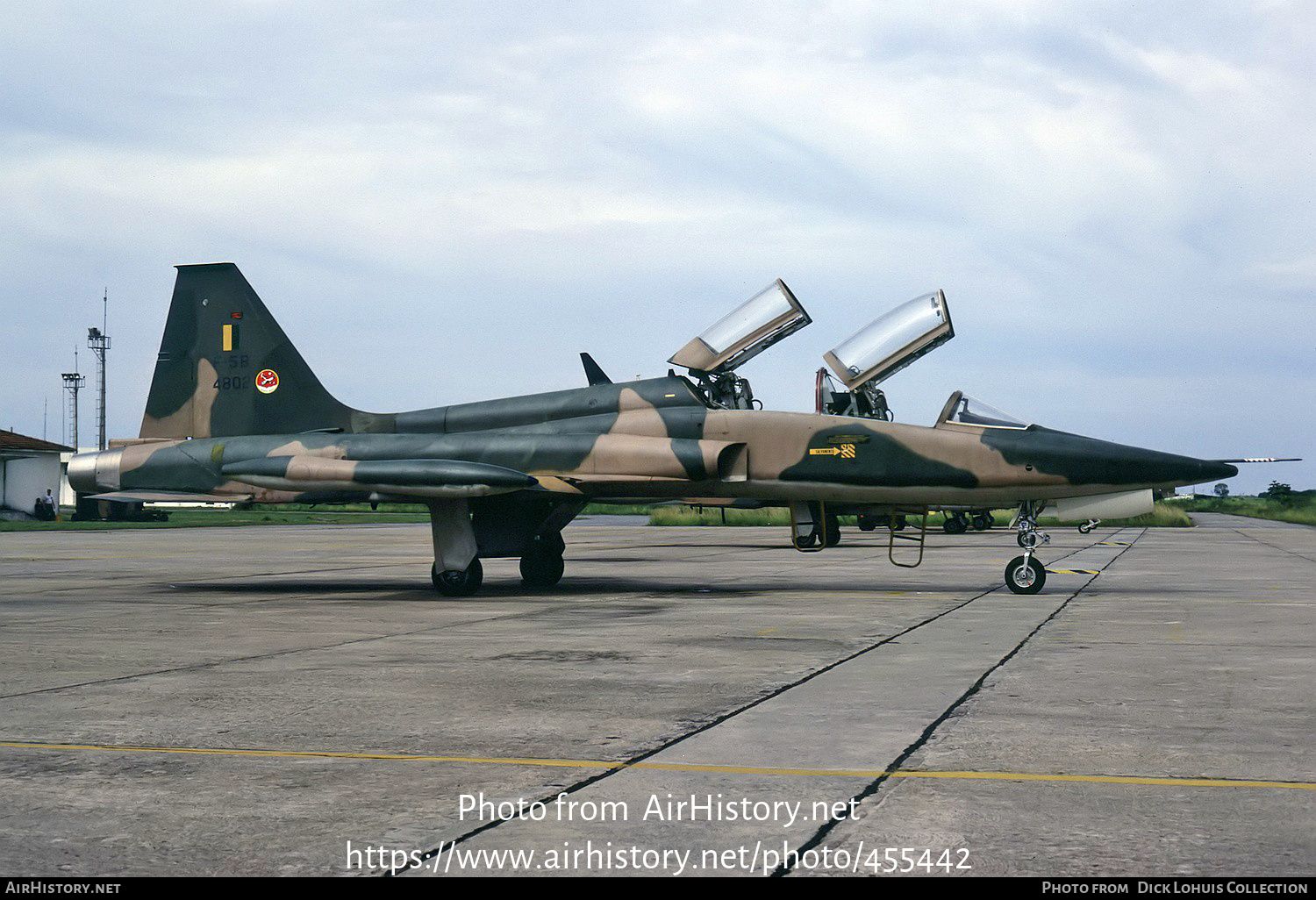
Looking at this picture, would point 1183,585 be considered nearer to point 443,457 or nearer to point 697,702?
point 443,457

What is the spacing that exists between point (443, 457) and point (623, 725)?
10.2m

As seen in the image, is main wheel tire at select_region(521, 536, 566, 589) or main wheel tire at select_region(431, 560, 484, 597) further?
main wheel tire at select_region(521, 536, 566, 589)

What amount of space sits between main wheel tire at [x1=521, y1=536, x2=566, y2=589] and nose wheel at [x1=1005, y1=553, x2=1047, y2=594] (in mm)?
5965

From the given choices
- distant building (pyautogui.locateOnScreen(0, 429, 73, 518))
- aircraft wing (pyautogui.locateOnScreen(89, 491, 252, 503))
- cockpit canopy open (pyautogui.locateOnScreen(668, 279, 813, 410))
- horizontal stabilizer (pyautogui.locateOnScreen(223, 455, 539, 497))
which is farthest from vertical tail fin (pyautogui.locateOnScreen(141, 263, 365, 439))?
distant building (pyautogui.locateOnScreen(0, 429, 73, 518))

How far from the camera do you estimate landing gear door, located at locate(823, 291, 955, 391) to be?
1634 centimetres

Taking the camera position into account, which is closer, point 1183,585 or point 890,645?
point 890,645

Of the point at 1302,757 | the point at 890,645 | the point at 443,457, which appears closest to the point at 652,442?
the point at 443,457

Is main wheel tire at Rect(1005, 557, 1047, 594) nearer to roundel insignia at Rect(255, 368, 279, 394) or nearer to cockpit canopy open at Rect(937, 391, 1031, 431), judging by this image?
cockpit canopy open at Rect(937, 391, 1031, 431)

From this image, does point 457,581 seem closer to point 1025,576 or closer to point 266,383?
point 266,383

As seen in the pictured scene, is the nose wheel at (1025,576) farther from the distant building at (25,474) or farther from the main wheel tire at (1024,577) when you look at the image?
the distant building at (25,474)

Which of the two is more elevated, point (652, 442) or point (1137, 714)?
point (652, 442)

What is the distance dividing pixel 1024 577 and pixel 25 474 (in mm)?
58870

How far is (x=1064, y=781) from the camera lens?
536 centimetres

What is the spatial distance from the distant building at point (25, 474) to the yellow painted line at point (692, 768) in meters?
60.9
